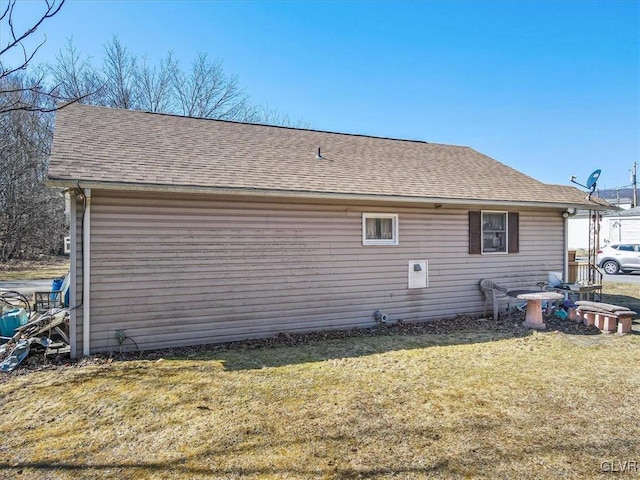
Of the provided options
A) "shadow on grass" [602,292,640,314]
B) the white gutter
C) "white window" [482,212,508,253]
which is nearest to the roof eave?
the white gutter

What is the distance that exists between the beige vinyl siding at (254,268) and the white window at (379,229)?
0.11 m

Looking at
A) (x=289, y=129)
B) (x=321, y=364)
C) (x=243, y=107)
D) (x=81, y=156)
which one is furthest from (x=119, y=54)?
(x=321, y=364)

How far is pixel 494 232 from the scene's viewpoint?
8.52 metres

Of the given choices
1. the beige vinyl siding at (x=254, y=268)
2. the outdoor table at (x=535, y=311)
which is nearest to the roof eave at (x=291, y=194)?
the beige vinyl siding at (x=254, y=268)

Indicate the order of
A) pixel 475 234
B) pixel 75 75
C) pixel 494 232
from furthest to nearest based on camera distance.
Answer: pixel 75 75 → pixel 494 232 → pixel 475 234

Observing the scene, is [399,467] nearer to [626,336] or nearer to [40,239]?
[626,336]

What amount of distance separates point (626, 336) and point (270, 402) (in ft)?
21.3

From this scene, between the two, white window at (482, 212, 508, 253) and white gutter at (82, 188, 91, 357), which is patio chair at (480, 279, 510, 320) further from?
white gutter at (82, 188, 91, 357)

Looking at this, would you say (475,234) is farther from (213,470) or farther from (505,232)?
(213,470)

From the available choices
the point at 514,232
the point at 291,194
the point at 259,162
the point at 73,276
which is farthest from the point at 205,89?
the point at 73,276

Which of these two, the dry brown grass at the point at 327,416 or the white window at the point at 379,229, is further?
the white window at the point at 379,229

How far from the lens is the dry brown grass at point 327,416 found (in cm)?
280

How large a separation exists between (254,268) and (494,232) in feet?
18.1

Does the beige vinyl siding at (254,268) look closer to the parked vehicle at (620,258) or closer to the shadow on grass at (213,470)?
the shadow on grass at (213,470)
